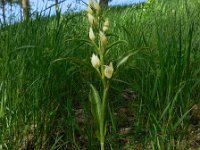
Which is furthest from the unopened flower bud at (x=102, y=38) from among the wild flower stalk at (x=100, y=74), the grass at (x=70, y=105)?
the grass at (x=70, y=105)

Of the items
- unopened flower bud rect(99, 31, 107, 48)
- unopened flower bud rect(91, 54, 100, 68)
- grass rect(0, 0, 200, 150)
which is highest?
unopened flower bud rect(99, 31, 107, 48)

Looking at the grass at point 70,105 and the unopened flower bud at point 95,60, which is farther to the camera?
the grass at point 70,105

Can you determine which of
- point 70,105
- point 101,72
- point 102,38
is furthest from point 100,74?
point 70,105

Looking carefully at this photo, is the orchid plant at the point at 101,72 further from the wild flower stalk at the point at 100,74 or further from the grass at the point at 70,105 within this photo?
the grass at the point at 70,105

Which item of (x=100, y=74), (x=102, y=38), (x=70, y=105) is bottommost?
(x=70, y=105)

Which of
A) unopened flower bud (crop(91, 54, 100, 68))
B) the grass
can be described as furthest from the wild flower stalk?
the grass

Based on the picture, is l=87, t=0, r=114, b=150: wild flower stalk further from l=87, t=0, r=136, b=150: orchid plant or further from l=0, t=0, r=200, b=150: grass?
l=0, t=0, r=200, b=150: grass

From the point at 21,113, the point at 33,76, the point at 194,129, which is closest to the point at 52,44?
the point at 33,76

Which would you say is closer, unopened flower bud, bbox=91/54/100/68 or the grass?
unopened flower bud, bbox=91/54/100/68

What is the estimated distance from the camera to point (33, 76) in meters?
2.26

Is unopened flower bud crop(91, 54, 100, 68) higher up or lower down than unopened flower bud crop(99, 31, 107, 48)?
lower down

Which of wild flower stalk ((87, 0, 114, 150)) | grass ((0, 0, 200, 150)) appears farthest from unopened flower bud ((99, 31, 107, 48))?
grass ((0, 0, 200, 150))

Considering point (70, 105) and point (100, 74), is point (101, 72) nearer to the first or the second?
point (100, 74)

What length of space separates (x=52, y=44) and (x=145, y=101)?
0.75 m
